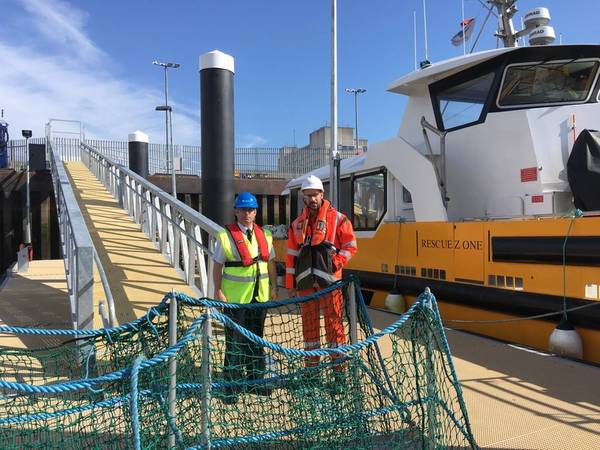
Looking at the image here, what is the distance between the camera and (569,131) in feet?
17.8

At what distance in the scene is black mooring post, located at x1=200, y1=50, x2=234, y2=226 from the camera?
5820 millimetres

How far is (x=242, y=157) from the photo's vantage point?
27.4 metres

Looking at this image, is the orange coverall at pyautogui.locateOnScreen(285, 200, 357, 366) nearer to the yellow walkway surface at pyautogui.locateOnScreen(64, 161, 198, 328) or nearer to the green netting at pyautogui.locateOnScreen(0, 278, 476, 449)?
the green netting at pyautogui.locateOnScreen(0, 278, 476, 449)

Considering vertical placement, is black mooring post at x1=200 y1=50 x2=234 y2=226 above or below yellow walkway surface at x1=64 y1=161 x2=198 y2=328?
above

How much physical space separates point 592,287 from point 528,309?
Result: 726 millimetres

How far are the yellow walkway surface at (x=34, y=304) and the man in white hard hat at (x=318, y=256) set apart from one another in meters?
2.57

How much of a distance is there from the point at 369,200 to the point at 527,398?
14.0ft

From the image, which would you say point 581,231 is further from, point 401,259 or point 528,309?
point 401,259

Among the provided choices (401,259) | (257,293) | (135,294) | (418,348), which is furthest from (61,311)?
(418,348)

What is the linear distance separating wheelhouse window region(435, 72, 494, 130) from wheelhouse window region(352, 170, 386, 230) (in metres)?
1.18

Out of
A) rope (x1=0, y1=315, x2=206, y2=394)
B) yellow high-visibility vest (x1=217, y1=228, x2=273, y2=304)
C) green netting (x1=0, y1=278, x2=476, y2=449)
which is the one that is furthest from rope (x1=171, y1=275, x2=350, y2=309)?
rope (x1=0, y1=315, x2=206, y2=394)

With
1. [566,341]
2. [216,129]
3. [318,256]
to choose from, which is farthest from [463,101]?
[318,256]

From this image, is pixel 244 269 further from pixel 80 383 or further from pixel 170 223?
pixel 170 223

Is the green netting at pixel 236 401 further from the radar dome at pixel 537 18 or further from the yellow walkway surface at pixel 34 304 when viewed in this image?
the radar dome at pixel 537 18
